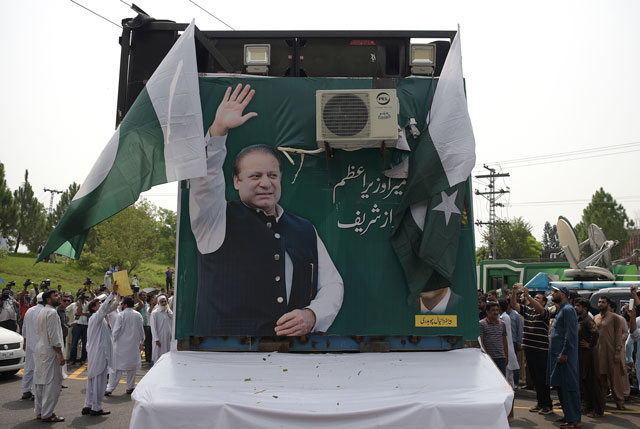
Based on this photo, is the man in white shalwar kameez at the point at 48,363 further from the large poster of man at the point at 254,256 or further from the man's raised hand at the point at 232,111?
the man's raised hand at the point at 232,111

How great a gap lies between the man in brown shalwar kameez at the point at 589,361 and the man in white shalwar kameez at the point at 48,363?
9.01 meters

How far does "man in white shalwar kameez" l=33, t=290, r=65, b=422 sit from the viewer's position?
9.29 metres

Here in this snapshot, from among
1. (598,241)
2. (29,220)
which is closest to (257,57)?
(598,241)

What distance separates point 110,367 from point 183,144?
8557 millimetres

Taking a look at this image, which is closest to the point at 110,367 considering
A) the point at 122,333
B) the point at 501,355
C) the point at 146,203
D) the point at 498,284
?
the point at 122,333

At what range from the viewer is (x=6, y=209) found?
5228 cm

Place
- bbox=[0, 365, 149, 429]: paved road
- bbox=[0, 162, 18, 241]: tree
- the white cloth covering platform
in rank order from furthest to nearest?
bbox=[0, 162, 18, 241]: tree
bbox=[0, 365, 149, 429]: paved road
the white cloth covering platform

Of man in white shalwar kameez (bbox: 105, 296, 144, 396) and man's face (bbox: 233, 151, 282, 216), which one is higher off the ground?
man's face (bbox: 233, 151, 282, 216)

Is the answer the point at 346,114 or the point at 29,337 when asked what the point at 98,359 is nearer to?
the point at 29,337

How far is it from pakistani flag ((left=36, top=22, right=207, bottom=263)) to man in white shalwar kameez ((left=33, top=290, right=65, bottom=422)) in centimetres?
551

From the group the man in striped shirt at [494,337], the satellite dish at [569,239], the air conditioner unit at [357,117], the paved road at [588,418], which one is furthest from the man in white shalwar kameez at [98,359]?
the satellite dish at [569,239]

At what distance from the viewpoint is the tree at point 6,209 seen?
5219 cm

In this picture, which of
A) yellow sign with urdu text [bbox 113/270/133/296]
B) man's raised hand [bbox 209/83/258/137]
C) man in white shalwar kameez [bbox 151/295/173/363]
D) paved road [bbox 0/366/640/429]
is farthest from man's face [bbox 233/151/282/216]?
man in white shalwar kameez [bbox 151/295/173/363]

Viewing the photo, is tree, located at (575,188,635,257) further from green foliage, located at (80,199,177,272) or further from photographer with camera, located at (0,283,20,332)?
photographer with camera, located at (0,283,20,332)
